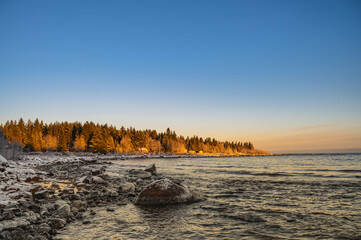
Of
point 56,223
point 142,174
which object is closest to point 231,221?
point 56,223

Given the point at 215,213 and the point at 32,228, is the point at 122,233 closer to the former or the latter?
the point at 32,228

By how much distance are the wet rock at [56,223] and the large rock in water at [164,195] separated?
13.2ft

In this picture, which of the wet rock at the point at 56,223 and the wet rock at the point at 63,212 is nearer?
the wet rock at the point at 56,223

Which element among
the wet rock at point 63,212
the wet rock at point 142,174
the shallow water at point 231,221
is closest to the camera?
the shallow water at point 231,221

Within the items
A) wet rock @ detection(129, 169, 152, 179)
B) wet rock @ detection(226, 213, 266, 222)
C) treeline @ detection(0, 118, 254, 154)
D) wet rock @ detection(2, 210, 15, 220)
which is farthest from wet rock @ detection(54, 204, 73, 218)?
treeline @ detection(0, 118, 254, 154)

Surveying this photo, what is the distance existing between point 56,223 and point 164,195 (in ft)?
16.6

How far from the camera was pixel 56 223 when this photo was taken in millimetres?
7777

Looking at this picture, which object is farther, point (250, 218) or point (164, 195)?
point (164, 195)

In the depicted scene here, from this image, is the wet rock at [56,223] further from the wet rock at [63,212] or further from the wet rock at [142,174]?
the wet rock at [142,174]

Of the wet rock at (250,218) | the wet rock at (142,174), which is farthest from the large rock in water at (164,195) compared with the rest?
the wet rock at (142,174)

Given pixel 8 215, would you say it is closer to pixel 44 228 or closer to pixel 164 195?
pixel 44 228

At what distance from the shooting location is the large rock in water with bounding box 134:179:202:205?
11.2m

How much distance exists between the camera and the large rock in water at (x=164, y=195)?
36.9 feet

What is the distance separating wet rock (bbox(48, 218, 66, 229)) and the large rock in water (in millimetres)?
4028
